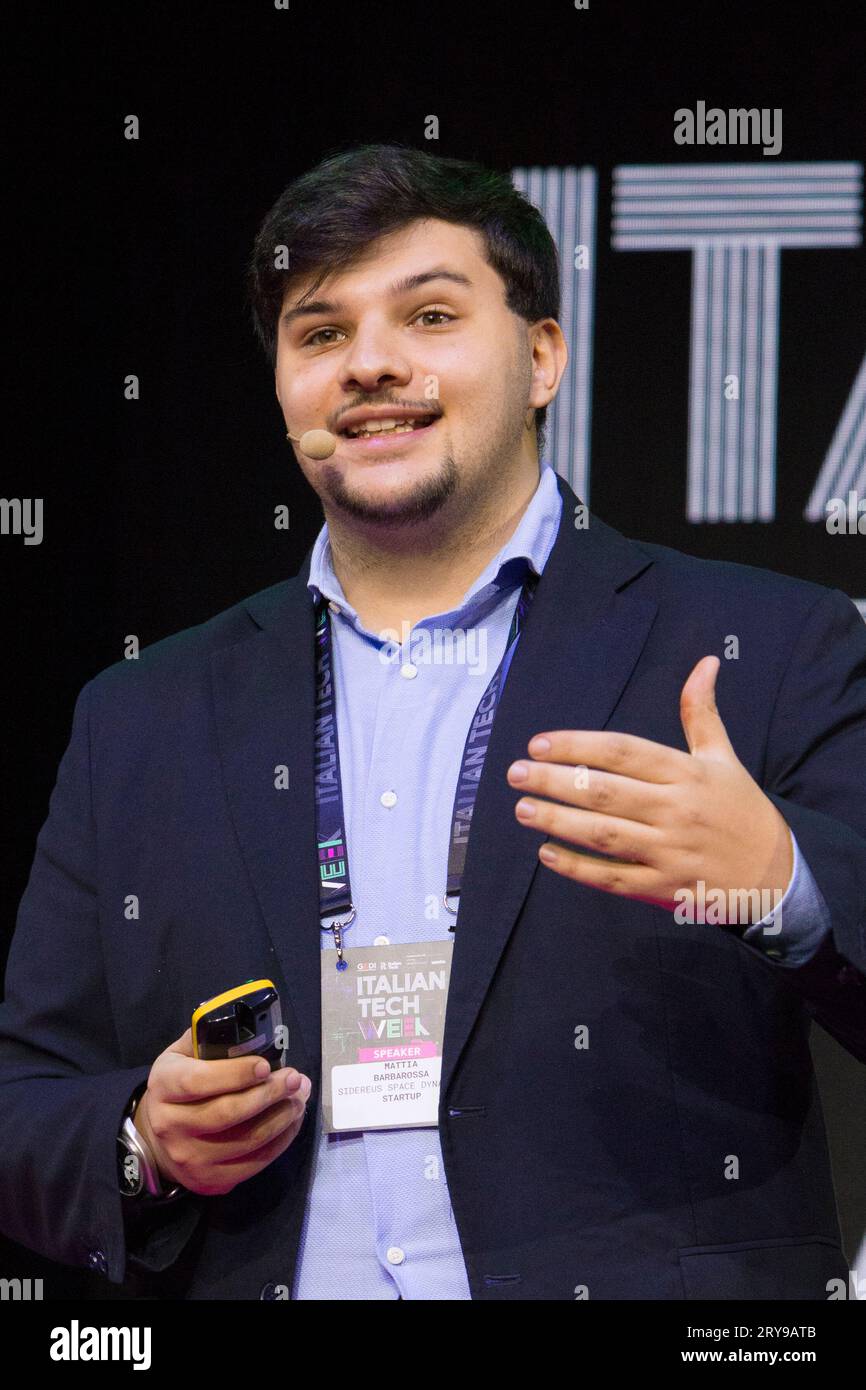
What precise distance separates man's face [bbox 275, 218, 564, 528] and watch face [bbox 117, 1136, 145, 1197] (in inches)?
40.1

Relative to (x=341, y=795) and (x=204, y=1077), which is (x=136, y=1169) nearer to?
(x=204, y=1077)

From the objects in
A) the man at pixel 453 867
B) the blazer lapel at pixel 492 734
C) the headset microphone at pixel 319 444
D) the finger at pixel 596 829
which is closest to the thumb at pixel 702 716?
the man at pixel 453 867

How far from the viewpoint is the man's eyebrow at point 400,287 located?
2570mm

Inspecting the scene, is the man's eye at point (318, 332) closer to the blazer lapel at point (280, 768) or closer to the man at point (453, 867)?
the man at point (453, 867)

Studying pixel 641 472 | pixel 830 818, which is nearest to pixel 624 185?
pixel 641 472

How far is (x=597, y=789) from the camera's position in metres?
1.75

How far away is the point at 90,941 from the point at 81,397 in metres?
1.05

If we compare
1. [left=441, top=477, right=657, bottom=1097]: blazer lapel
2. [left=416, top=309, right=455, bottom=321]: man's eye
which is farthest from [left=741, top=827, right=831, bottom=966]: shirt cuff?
[left=416, top=309, right=455, bottom=321]: man's eye

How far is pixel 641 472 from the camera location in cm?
277

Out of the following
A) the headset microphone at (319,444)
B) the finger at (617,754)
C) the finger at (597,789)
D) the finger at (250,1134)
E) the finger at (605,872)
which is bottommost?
the finger at (250,1134)

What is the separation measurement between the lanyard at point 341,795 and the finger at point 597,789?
1.58ft

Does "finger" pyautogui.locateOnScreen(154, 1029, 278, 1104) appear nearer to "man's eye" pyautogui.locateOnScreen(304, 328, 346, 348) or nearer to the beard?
the beard

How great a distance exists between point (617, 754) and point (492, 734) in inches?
21.0
